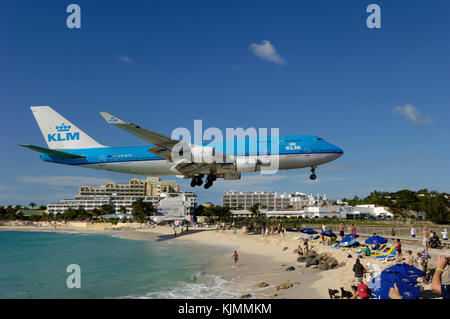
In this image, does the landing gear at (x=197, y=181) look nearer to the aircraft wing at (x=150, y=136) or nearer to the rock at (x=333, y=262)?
the aircraft wing at (x=150, y=136)

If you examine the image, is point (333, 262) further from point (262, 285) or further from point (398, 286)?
point (398, 286)

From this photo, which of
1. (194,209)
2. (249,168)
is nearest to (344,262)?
(249,168)

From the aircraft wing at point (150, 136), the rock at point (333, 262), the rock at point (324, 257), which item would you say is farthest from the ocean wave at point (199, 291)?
the aircraft wing at point (150, 136)

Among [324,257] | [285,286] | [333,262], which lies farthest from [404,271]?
[324,257]

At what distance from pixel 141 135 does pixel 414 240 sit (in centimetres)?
3464

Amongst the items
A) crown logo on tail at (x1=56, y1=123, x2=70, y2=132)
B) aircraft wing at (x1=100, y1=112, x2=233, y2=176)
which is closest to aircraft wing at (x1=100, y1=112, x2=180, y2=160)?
aircraft wing at (x1=100, y1=112, x2=233, y2=176)

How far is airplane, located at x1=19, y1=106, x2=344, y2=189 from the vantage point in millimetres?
35062

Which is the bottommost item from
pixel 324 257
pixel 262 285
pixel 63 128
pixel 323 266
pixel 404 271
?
pixel 262 285

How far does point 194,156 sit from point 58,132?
2105 cm

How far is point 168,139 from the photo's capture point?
31.8m

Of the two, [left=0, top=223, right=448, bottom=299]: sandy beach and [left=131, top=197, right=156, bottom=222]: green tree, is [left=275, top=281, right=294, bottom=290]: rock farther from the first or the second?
[left=131, top=197, right=156, bottom=222]: green tree

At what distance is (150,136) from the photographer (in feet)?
101

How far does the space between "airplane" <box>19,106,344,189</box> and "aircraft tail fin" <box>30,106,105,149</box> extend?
122 mm
